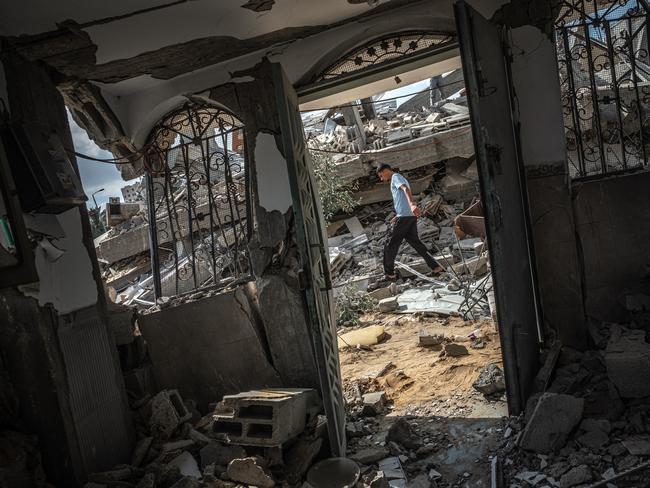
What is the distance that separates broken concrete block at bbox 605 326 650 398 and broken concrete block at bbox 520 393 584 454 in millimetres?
284

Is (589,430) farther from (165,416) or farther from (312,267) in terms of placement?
(165,416)

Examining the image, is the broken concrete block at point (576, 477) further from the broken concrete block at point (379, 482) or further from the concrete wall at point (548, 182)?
the concrete wall at point (548, 182)

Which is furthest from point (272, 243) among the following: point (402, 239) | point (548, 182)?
point (402, 239)

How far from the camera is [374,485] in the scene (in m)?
2.86

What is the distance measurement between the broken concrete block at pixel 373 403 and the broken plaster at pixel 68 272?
2401 millimetres

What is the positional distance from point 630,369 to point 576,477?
0.79 metres

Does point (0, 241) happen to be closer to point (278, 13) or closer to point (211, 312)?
point (211, 312)

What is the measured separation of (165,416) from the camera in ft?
12.8

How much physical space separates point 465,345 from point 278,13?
12.5 ft

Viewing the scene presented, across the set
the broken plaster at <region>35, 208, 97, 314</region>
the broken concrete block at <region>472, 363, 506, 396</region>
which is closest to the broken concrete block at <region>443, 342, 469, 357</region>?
the broken concrete block at <region>472, 363, 506, 396</region>

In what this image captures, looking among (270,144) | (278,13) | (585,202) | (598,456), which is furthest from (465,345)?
(278,13)

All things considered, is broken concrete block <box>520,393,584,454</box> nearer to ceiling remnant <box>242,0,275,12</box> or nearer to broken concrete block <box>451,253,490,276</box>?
ceiling remnant <box>242,0,275,12</box>

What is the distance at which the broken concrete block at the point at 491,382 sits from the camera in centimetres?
401

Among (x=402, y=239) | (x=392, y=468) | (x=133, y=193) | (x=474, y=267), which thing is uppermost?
(x=133, y=193)
